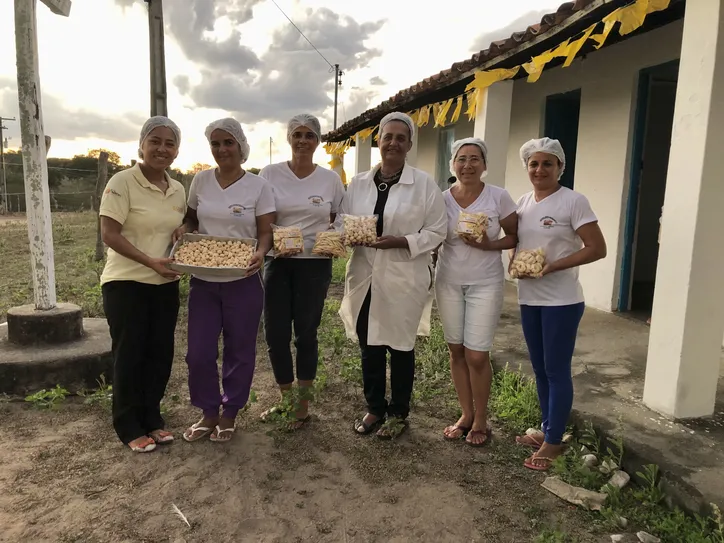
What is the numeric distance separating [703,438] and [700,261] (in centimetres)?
94

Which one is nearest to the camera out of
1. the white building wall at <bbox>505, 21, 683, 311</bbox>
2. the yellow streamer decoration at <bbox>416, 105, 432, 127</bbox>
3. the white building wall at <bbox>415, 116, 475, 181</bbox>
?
the white building wall at <bbox>505, 21, 683, 311</bbox>

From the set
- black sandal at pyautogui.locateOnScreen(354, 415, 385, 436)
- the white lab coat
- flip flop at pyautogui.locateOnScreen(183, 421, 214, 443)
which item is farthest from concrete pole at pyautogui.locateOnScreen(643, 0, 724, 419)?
flip flop at pyautogui.locateOnScreen(183, 421, 214, 443)

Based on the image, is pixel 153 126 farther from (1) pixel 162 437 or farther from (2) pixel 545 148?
(2) pixel 545 148

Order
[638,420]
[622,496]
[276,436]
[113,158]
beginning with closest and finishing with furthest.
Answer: [622,496], [638,420], [276,436], [113,158]

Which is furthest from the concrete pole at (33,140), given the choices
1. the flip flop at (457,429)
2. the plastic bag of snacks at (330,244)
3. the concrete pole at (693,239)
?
the concrete pole at (693,239)

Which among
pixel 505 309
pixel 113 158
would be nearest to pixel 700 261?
pixel 505 309

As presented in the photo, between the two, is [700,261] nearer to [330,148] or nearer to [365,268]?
[365,268]

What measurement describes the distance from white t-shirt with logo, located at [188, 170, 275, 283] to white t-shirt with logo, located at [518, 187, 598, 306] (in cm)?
146

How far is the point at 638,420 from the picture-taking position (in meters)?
3.02

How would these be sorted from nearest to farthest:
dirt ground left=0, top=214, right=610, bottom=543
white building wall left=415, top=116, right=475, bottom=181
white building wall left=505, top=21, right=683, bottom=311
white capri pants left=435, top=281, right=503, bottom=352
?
dirt ground left=0, top=214, right=610, bottom=543 → white capri pants left=435, top=281, right=503, bottom=352 → white building wall left=505, top=21, right=683, bottom=311 → white building wall left=415, top=116, right=475, bottom=181

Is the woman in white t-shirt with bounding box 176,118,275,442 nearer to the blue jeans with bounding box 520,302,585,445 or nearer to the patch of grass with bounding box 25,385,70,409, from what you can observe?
the patch of grass with bounding box 25,385,70,409

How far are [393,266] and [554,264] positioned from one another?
864 mm

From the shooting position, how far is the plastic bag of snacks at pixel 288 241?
2846 mm

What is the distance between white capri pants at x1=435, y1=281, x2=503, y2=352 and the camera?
2.94 m
